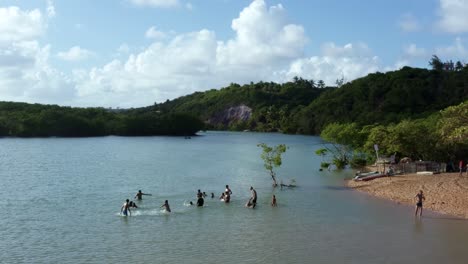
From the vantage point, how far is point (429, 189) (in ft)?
147

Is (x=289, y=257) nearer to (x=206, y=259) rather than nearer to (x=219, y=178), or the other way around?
(x=206, y=259)

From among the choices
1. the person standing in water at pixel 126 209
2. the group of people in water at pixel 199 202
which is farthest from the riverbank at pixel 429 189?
the person standing in water at pixel 126 209

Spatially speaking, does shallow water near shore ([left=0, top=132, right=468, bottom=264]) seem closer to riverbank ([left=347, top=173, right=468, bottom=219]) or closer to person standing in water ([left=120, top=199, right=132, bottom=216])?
person standing in water ([left=120, top=199, right=132, bottom=216])

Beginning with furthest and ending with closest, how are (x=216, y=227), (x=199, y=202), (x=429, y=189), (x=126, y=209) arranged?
(x=429, y=189), (x=199, y=202), (x=126, y=209), (x=216, y=227)

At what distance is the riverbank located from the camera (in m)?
38.1

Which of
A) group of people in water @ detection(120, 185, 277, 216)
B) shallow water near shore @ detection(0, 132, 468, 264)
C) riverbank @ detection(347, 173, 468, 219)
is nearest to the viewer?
shallow water near shore @ detection(0, 132, 468, 264)

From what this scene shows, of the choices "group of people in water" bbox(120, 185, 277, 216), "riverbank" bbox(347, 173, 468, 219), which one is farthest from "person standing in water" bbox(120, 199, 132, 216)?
"riverbank" bbox(347, 173, 468, 219)

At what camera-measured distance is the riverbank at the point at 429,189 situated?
125 ft

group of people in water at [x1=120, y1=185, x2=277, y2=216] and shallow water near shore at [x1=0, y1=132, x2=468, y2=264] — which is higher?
group of people in water at [x1=120, y1=185, x2=277, y2=216]

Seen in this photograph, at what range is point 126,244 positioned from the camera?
2969 centimetres

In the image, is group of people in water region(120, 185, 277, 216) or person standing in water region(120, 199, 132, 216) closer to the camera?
person standing in water region(120, 199, 132, 216)

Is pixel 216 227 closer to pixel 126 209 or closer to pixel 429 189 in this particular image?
pixel 126 209

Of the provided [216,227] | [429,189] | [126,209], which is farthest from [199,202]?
[429,189]

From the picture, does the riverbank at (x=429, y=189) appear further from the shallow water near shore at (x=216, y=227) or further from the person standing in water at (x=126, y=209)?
the person standing in water at (x=126, y=209)
